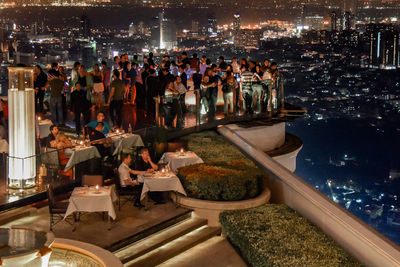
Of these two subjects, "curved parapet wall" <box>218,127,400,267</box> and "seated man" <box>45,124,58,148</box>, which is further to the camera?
"seated man" <box>45,124,58,148</box>

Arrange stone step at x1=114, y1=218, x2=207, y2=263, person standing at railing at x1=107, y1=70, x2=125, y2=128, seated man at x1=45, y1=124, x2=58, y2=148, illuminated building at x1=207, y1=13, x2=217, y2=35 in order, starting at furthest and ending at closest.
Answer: illuminated building at x1=207, y1=13, x2=217, y2=35 < person standing at railing at x1=107, y1=70, x2=125, y2=128 < seated man at x1=45, y1=124, x2=58, y2=148 < stone step at x1=114, y1=218, x2=207, y2=263

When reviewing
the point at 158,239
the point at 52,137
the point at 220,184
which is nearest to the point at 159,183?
the point at 220,184

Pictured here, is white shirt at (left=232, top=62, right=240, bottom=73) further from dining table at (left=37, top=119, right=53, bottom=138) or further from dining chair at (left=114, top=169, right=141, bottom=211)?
dining chair at (left=114, top=169, right=141, bottom=211)

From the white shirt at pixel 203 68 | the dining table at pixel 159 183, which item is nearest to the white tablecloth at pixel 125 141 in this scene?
the dining table at pixel 159 183

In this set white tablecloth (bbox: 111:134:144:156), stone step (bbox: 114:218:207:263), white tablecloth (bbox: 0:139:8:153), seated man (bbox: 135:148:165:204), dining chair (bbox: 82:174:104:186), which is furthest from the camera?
white tablecloth (bbox: 0:139:8:153)

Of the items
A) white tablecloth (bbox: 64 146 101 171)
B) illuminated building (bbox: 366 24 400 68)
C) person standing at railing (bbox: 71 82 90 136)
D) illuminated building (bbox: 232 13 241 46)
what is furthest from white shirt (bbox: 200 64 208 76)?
illuminated building (bbox: 366 24 400 68)

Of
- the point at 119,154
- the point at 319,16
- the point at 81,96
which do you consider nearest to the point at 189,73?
the point at 81,96

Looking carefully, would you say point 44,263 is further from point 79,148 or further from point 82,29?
point 82,29
